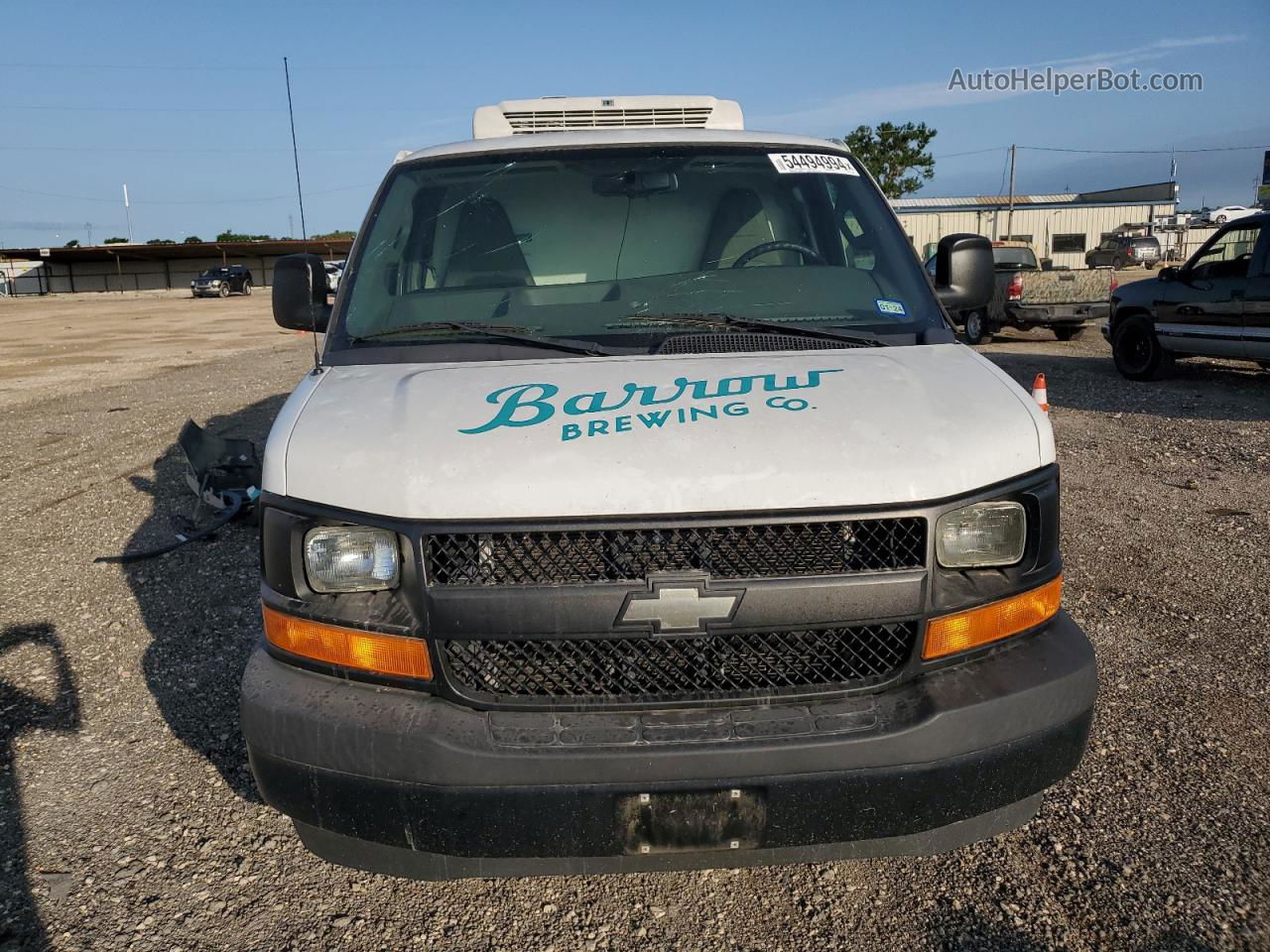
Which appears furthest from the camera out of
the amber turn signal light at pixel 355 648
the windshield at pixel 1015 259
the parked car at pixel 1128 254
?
the parked car at pixel 1128 254

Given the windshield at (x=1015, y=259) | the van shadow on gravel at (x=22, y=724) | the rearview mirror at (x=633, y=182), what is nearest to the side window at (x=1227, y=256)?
the windshield at (x=1015, y=259)

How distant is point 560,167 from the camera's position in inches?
144

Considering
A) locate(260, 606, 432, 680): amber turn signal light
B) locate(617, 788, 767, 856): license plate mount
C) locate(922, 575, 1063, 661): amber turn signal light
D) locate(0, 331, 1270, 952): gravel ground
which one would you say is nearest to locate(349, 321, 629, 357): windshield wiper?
locate(260, 606, 432, 680): amber turn signal light

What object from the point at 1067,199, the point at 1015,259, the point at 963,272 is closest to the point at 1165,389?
the point at 1015,259

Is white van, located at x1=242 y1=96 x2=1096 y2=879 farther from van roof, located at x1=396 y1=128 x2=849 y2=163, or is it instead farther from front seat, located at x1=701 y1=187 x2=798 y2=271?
van roof, located at x1=396 y1=128 x2=849 y2=163

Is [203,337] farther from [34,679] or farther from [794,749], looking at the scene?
[794,749]

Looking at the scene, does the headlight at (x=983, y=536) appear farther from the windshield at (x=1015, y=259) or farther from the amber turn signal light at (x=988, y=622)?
the windshield at (x=1015, y=259)

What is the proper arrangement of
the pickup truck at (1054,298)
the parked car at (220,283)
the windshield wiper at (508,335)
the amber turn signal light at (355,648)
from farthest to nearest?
the parked car at (220,283)
the pickup truck at (1054,298)
the windshield wiper at (508,335)
the amber turn signal light at (355,648)

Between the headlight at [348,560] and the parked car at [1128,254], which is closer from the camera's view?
the headlight at [348,560]

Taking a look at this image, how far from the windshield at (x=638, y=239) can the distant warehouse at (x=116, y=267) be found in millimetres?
64357

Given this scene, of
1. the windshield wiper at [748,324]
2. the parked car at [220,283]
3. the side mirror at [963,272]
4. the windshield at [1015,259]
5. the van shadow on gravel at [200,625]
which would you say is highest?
the parked car at [220,283]

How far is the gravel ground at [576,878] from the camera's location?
103 inches

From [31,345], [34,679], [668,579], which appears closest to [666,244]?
[668,579]

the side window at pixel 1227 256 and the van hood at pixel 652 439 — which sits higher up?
the side window at pixel 1227 256
